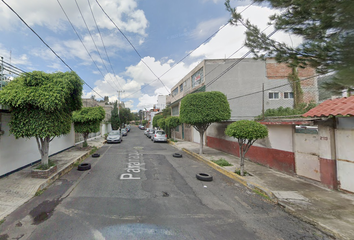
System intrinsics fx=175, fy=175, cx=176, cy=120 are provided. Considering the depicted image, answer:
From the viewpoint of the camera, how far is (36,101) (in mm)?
5578

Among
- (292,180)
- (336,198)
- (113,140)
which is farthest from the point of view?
(113,140)

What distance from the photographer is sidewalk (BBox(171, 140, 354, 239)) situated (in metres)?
3.60

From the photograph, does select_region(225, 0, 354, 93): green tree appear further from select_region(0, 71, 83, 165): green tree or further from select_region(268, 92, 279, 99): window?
select_region(268, 92, 279, 99): window

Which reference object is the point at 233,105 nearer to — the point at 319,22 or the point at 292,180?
the point at 292,180

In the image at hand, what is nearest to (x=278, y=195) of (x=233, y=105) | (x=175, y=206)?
(x=175, y=206)

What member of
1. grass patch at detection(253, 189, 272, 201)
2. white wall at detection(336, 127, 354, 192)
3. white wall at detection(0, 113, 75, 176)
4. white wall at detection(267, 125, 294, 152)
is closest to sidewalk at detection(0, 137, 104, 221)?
white wall at detection(0, 113, 75, 176)

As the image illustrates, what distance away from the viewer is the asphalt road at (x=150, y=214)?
130 inches

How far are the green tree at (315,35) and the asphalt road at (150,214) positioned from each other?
309 centimetres

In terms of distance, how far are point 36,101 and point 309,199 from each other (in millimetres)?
8603

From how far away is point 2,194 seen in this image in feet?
16.0

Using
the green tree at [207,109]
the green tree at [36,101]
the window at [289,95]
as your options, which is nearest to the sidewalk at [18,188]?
the green tree at [36,101]

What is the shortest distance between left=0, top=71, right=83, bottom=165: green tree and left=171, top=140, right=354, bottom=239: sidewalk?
7.21m

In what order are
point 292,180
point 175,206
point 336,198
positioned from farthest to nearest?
1. point 292,180
2. point 336,198
3. point 175,206

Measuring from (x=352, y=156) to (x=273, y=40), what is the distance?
4122 mm
